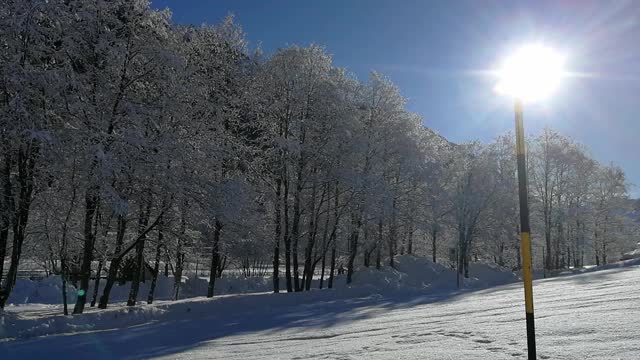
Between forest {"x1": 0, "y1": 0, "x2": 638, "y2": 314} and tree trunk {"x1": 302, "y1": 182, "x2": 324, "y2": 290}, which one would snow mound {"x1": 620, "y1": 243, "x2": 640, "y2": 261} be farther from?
tree trunk {"x1": 302, "y1": 182, "x2": 324, "y2": 290}

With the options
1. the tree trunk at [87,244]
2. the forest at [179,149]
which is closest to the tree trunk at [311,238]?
the forest at [179,149]

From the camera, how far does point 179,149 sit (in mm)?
19406

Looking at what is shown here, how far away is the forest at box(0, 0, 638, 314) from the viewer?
16.2m

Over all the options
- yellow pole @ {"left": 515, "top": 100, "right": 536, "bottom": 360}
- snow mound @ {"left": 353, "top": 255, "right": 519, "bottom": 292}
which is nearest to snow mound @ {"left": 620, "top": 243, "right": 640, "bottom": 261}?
snow mound @ {"left": 353, "top": 255, "right": 519, "bottom": 292}

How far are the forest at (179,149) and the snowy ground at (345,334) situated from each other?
4219 millimetres

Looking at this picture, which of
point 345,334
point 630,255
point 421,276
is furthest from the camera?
point 630,255

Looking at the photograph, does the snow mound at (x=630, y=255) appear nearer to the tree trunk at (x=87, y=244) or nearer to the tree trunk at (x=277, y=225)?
the tree trunk at (x=277, y=225)

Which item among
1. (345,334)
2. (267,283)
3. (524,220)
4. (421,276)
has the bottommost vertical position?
(345,334)

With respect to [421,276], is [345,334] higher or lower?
lower

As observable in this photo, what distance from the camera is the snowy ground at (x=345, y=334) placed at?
8234mm

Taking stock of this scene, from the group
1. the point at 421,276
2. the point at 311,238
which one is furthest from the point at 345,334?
the point at 421,276

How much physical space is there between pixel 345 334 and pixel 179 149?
10.2m

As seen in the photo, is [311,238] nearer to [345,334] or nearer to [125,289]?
[345,334]

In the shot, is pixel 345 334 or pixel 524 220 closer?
pixel 524 220
